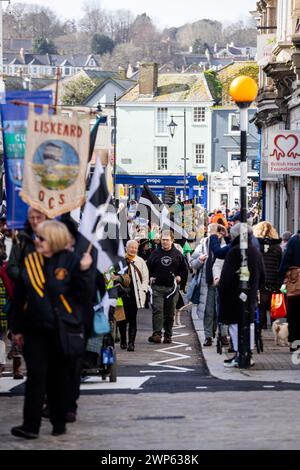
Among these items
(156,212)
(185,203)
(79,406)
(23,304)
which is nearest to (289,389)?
(79,406)

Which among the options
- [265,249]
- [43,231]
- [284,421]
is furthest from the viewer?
[265,249]

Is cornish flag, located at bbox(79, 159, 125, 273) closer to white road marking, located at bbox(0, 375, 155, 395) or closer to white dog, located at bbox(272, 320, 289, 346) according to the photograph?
white road marking, located at bbox(0, 375, 155, 395)

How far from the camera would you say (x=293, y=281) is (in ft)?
56.2

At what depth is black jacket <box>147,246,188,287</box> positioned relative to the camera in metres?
22.0

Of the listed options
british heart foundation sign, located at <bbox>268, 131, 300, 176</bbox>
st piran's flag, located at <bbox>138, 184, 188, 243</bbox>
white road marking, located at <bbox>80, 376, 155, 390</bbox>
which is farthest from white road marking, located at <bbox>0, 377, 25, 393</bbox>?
st piran's flag, located at <bbox>138, 184, 188, 243</bbox>

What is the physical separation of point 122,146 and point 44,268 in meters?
72.9

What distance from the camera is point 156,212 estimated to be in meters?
33.3

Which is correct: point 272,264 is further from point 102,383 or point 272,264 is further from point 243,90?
point 102,383

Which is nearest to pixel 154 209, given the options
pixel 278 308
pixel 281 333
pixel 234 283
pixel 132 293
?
pixel 132 293

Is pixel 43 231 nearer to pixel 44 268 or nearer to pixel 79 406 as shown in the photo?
pixel 44 268

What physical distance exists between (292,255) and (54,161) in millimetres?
5391

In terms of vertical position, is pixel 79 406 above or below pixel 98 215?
below

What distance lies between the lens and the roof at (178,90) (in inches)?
3344

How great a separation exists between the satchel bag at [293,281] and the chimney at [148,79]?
69.6 metres
